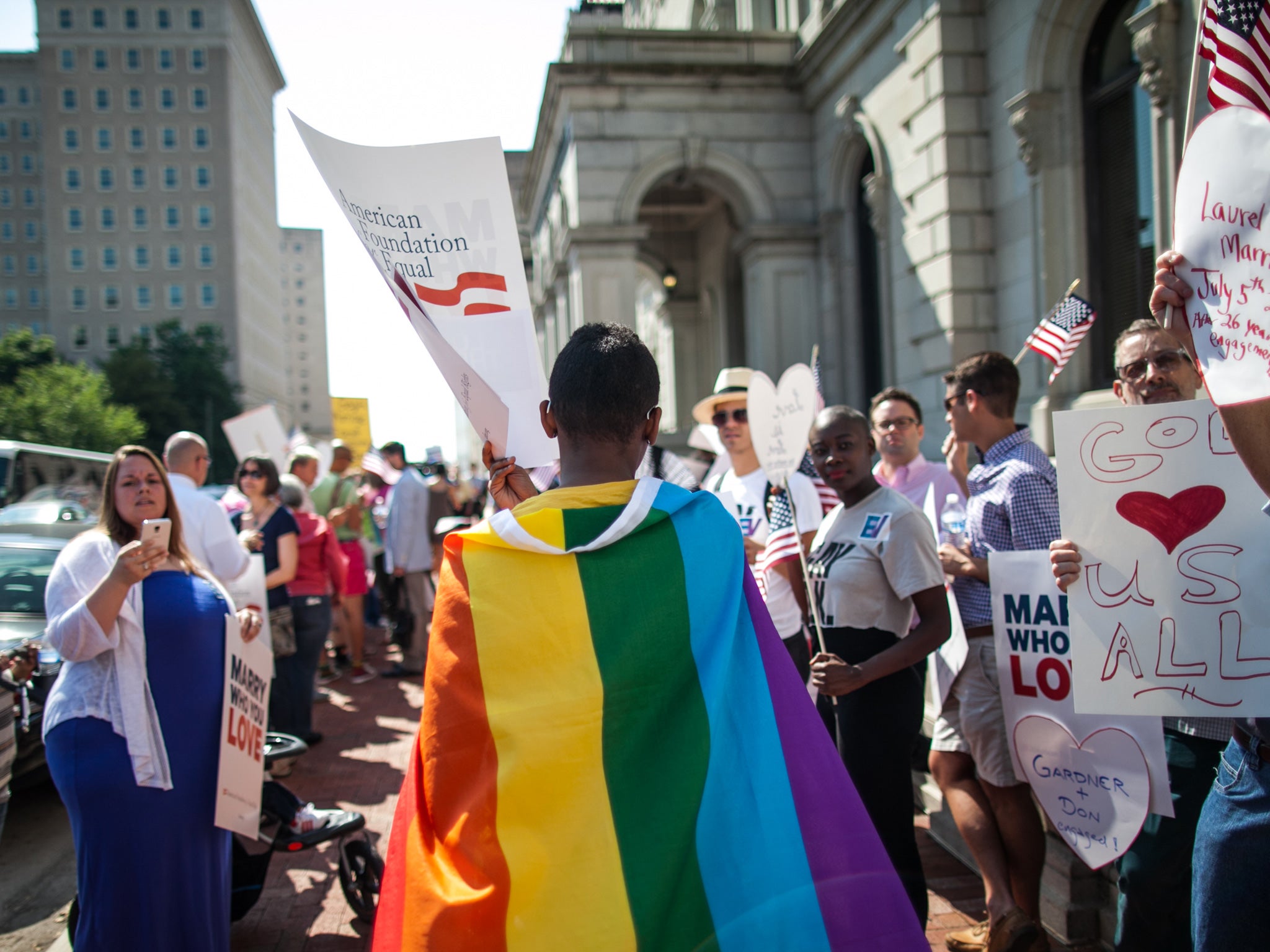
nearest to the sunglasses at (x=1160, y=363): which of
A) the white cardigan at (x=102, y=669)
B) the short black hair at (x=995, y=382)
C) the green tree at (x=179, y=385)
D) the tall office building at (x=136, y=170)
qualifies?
the short black hair at (x=995, y=382)

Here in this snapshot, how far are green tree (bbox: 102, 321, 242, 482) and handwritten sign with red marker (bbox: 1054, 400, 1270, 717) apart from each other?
71451 mm

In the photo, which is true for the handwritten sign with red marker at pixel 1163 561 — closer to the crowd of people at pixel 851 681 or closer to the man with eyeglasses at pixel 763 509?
the crowd of people at pixel 851 681

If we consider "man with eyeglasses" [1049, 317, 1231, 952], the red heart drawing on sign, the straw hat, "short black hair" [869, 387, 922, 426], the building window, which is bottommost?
"man with eyeglasses" [1049, 317, 1231, 952]

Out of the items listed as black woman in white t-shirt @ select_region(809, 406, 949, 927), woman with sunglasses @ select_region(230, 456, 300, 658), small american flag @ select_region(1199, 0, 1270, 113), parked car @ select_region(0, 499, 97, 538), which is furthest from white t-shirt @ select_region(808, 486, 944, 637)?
parked car @ select_region(0, 499, 97, 538)

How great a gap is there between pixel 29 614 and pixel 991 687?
5616 millimetres

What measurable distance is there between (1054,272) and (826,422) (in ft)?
24.8

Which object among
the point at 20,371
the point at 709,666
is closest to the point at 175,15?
the point at 20,371

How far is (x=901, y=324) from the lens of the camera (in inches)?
480

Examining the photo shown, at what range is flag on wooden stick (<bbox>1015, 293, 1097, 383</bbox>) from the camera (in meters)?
5.02

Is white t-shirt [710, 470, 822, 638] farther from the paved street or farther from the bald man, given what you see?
the bald man

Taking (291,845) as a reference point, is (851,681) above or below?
above

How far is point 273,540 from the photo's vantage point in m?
6.33

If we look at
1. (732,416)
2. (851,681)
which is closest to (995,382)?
(851,681)

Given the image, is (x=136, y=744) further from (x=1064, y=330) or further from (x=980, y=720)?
(x=1064, y=330)
